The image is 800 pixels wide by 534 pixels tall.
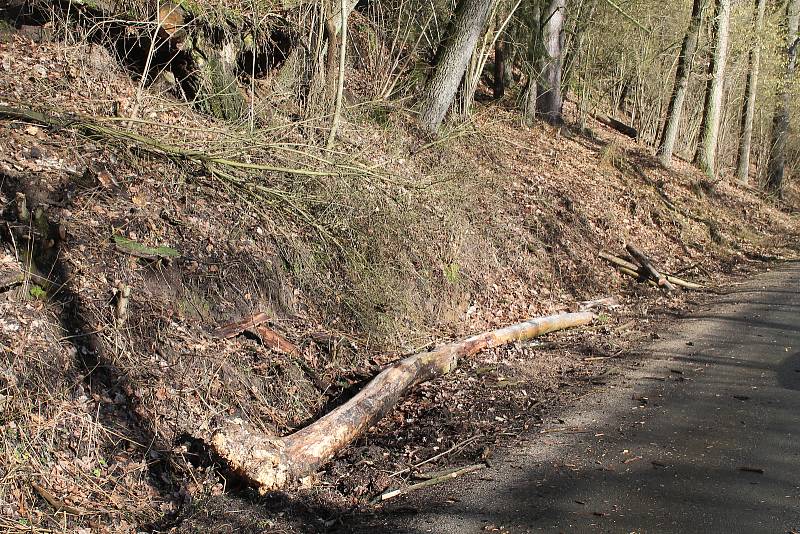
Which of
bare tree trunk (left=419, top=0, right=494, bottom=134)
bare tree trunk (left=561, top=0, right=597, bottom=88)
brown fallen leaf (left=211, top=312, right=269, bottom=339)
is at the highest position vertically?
bare tree trunk (left=561, top=0, right=597, bottom=88)

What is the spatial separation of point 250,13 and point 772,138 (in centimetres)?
2732

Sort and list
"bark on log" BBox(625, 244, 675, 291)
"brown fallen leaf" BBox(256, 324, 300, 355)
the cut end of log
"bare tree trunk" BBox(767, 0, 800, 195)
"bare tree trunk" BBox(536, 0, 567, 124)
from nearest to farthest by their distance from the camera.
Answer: the cut end of log → "brown fallen leaf" BBox(256, 324, 300, 355) → "bark on log" BBox(625, 244, 675, 291) → "bare tree trunk" BBox(536, 0, 567, 124) → "bare tree trunk" BBox(767, 0, 800, 195)

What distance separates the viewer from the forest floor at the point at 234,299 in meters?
5.05

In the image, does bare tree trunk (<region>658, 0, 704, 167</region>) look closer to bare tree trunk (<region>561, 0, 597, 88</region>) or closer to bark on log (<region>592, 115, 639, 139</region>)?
bark on log (<region>592, 115, 639, 139</region>)

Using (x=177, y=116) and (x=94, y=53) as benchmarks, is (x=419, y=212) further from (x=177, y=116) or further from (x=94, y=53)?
(x=94, y=53)

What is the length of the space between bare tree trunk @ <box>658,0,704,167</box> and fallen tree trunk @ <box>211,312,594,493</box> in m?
15.1

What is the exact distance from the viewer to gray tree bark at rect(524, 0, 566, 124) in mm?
18188

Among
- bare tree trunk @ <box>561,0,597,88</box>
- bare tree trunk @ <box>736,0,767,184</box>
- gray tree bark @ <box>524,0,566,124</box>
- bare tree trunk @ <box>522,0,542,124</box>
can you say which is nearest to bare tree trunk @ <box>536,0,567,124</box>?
gray tree bark @ <box>524,0,566,124</box>

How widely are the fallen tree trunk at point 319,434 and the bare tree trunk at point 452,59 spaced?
6.36 m

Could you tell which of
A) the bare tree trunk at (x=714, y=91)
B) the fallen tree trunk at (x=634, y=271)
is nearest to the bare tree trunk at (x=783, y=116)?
the bare tree trunk at (x=714, y=91)

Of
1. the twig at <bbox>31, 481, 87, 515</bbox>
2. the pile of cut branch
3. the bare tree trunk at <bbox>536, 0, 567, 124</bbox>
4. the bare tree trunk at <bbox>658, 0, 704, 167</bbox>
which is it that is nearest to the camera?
the twig at <bbox>31, 481, 87, 515</bbox>

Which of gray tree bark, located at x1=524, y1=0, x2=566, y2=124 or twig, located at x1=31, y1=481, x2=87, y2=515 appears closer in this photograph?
twig, located at x1=31, y1=481, x2=87, y2=515

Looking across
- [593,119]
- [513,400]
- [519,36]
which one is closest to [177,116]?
[513,400]

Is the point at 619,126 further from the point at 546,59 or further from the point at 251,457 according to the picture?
the point at 251,457
